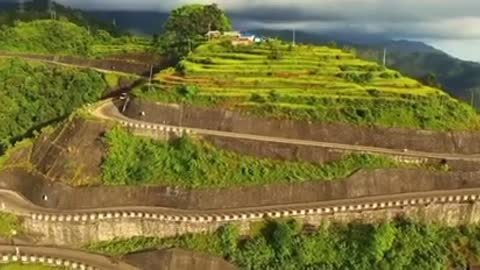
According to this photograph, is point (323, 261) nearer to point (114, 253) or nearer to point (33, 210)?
point (114, 253)

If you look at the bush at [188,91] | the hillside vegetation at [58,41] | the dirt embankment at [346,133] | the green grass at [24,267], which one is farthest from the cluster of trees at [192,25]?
the green grass at [24,267]

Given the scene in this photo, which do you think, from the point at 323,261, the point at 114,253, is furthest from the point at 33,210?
the point at 323,261

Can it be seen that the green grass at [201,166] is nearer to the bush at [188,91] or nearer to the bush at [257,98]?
the bush at [188,91]

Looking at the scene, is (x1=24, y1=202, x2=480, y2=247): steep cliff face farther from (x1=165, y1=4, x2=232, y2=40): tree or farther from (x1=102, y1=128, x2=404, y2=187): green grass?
(x1=165, y1=4, x2=232, y2=40): tree

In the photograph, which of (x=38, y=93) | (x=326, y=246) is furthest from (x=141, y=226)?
→ (x=38, y=93)

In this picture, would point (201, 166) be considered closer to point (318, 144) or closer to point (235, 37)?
point (318, 144)

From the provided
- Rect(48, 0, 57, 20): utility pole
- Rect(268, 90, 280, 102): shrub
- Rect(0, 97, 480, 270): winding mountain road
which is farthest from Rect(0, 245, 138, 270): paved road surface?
Rect(48, 0, 57, 20): utility pole
